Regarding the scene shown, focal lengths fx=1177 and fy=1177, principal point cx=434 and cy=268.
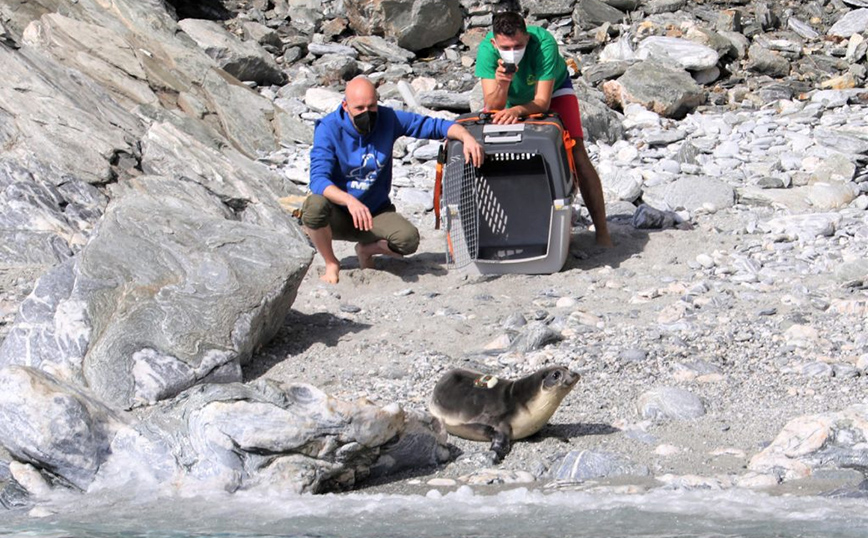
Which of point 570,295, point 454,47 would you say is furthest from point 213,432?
point 454,47

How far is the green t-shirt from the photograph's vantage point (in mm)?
7469

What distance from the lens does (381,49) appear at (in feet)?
52.3

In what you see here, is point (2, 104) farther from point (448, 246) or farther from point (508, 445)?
point (508, 445)

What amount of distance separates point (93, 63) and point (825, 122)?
715 cm

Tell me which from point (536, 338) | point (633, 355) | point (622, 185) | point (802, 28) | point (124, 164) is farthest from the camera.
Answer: point (802, 28)

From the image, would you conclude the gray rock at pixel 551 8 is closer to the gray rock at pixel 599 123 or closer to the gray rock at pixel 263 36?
the gray rock at pixel 263 36

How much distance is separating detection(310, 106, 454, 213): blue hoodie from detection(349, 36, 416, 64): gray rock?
27.5 feet

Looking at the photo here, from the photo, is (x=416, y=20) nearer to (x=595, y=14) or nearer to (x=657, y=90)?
(x=595, y=14)

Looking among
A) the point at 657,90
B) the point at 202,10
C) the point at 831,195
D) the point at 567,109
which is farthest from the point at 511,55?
the point at 202,10

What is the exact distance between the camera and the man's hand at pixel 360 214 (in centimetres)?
710

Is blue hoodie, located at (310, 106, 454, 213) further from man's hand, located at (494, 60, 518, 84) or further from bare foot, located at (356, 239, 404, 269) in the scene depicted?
man's hand, located at (494, 60, 518, 84)

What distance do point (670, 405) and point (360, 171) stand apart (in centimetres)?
309

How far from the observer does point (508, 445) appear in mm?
4797

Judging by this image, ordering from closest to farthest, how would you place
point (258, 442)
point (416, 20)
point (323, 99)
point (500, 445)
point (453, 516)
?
point (453, 516), point (258, 442), point (500, 445), point (323, 99), point (416, 20)
